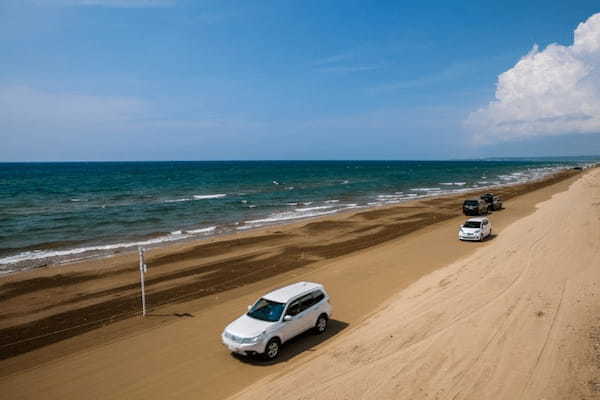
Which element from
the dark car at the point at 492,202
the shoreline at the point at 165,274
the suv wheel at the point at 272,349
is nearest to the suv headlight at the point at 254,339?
the suv wheel at the point at 272,349

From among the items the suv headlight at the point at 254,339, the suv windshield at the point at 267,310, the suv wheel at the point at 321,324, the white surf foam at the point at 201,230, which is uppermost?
the suv windshield at the point at 267,310

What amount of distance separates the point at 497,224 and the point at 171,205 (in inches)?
1487

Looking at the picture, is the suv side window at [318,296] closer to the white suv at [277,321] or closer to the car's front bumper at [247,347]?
the white suv at [277,321]

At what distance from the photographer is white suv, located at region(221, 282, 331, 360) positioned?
10.3 metres

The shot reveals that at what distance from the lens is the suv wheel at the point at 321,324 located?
478 inches

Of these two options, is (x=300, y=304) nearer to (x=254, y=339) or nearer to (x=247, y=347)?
(x=254, y=339)

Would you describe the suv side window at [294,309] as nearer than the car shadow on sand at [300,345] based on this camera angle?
No

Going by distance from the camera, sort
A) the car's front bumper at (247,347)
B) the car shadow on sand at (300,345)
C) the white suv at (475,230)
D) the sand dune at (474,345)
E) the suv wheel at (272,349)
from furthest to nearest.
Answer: the white suv at (475,230), the car shadow on sand at (300,345), the suv wheel at (272,349), the car's front bumper at (247,347), the sand dune at (474,345)

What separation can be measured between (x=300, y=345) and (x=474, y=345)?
4975 millimetres

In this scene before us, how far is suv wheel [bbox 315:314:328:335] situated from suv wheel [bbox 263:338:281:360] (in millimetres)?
1791

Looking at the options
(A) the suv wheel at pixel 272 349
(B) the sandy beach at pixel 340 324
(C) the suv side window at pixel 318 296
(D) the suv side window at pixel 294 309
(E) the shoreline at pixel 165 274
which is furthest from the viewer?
(E) the shoreline at pixel 165 274

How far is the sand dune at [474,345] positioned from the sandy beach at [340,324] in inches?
1.7

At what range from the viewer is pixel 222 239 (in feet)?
94.4

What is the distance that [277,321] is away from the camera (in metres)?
10.7
